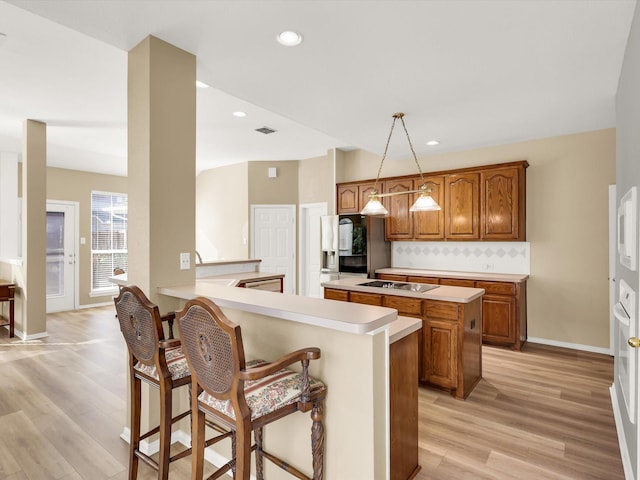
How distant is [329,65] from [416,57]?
0.65 metres

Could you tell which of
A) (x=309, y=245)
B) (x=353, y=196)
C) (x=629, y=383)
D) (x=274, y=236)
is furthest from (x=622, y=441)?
(x=274, y=236)

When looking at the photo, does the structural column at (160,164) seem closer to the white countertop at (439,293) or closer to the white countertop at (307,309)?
the white countertop at (307,309)

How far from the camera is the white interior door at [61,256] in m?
6.68

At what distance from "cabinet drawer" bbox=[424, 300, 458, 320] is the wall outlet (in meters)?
2.03

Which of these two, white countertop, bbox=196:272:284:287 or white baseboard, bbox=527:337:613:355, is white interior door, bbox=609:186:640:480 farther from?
white countertop, bbox=196:272:284:287

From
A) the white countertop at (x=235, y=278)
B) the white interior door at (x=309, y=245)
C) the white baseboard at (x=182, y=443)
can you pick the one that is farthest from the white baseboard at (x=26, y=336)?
the white interior door at (x=309, y=245)

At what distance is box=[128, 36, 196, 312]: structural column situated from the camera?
7.61 ft

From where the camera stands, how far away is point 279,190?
277 inches

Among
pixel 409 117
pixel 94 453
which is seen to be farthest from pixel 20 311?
pixel 409 117

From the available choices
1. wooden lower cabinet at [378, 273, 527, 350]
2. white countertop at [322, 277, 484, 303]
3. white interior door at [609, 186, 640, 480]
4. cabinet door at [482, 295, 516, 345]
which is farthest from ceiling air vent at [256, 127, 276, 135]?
white interior door at [609, 186, 640, 480]

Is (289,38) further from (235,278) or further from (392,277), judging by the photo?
(392,277)

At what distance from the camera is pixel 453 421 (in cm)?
270

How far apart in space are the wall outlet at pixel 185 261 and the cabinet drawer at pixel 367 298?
1.85m

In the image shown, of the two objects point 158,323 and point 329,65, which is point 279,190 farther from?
point 158,323
